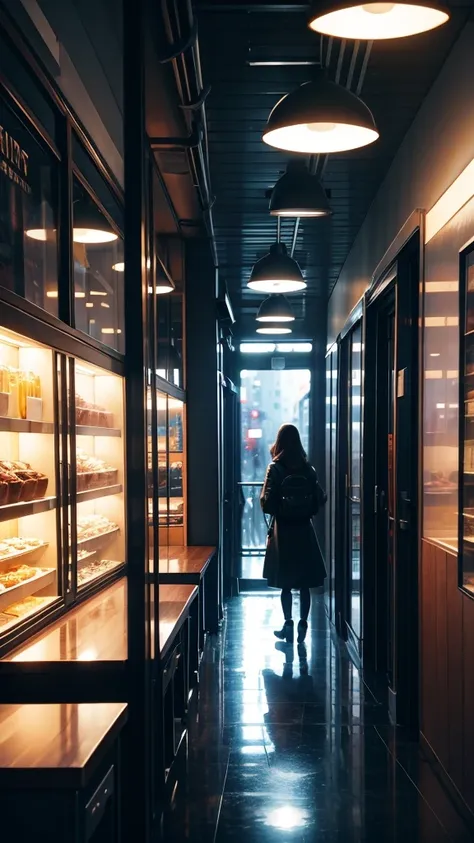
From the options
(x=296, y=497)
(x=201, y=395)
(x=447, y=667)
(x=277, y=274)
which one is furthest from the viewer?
(x=201, y=395)

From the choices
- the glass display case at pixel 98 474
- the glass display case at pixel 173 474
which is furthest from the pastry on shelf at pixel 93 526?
the glass display case at pixel 173 474

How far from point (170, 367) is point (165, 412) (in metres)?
0.58

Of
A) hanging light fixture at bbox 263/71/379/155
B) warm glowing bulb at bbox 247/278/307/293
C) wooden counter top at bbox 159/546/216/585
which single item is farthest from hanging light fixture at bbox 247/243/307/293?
hanging light fixture at bbox 263/71/379/155

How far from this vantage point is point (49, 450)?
388 cm

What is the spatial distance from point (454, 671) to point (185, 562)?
2.97m

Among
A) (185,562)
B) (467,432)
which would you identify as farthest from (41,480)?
(185,562)

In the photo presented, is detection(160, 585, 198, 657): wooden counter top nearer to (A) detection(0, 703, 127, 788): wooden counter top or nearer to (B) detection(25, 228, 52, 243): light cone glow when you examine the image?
(A) detection(0, 703, 127, 788): wooden counter top

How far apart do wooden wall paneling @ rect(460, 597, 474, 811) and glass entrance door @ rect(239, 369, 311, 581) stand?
8.23 meters

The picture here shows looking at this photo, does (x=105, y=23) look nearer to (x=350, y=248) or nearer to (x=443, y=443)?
(x=443, y=443)

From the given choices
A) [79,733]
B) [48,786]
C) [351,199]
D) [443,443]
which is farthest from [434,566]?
[351,199]

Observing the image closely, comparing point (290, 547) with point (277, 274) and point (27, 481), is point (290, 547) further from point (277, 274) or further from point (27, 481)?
point (27, 481)

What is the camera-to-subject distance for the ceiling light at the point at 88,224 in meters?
4.38

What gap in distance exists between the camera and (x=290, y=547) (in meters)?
7.68

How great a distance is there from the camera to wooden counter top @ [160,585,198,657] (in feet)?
13.6
